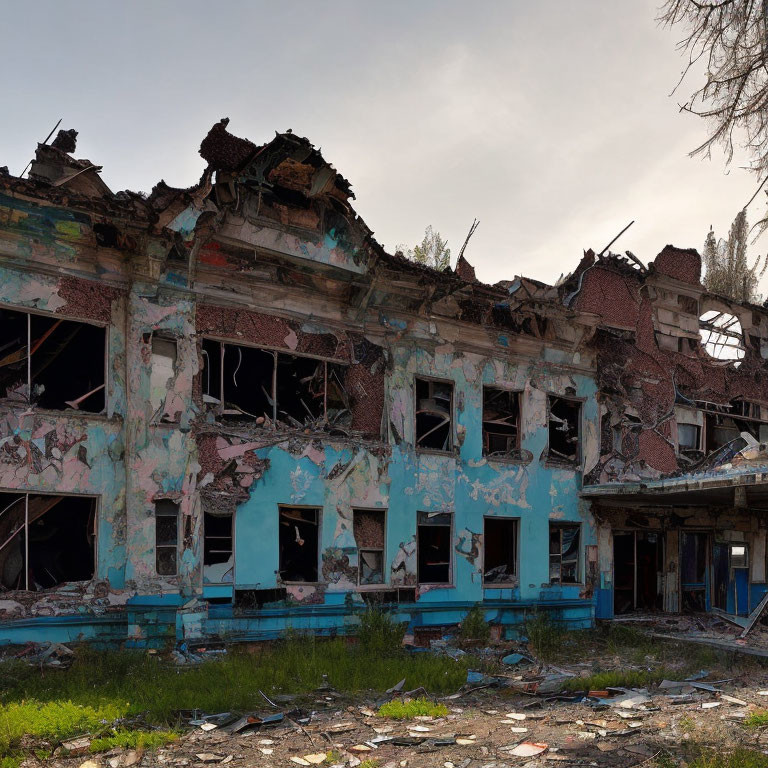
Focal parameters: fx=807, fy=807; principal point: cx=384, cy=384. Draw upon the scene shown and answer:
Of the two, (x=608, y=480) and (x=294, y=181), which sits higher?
(x=294, y=181)

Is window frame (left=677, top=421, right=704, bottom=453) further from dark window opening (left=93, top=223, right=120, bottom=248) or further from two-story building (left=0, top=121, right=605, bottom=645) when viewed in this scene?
dark window opening (left=93, top=223, right=120, bottom=248)

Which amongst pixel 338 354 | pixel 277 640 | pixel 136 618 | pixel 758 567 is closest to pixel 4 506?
pixel 136 618

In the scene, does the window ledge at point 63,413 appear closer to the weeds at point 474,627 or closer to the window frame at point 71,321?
the window frame at point 71,321

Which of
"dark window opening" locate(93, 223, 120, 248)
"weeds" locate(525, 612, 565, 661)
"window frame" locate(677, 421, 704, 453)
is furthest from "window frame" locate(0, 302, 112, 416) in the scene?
"window frame" locate(677, 421, 704, 453)

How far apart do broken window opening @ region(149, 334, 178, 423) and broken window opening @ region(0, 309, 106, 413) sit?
0.76m

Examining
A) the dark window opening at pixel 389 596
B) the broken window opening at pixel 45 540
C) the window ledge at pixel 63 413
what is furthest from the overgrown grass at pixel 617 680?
the window ledge at pixel 63 413

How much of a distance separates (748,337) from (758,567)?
5865 millimetres

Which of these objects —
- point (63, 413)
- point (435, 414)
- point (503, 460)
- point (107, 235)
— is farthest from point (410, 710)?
point (107, 235)

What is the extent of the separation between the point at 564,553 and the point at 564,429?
269cm

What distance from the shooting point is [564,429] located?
17812mm

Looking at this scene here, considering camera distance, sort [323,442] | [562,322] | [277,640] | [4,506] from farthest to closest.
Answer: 1. [562,322]
2. [323,442]
3. [277,640]
4. [4,506]

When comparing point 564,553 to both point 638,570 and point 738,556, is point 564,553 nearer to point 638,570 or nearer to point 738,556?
point 638,570

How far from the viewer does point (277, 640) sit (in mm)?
13172

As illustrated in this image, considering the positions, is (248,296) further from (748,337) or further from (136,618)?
(748,337)
